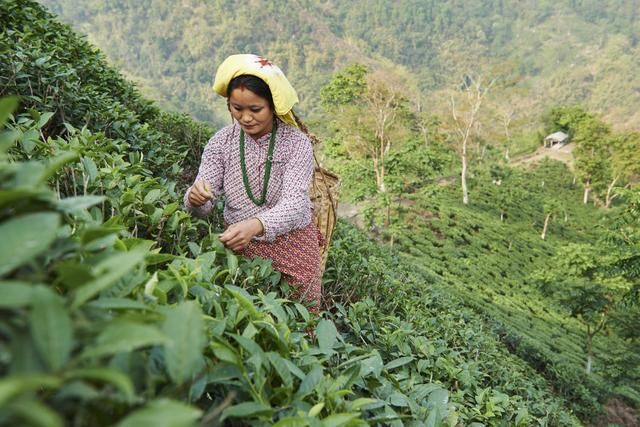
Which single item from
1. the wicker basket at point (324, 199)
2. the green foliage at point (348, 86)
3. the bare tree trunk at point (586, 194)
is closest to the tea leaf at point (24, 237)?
the wicker basket at point (324, 199)

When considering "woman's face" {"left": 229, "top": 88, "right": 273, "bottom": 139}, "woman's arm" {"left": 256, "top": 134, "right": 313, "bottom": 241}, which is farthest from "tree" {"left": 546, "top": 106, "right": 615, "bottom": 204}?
"woman's face" {"left": 229, "top": 88, "right": 273, "bottom": 139}

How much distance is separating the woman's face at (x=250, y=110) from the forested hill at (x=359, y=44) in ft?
206

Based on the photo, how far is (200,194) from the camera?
1921 millimetres

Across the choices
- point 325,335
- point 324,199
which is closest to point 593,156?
point 324,199

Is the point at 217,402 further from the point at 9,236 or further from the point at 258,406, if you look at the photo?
the point at 9,236

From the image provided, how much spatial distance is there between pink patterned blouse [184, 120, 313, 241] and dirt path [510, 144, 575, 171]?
39.0 meters

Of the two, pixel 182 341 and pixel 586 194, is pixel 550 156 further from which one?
pixel 182 341

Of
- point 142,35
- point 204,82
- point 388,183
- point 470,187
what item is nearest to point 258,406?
point 388,183

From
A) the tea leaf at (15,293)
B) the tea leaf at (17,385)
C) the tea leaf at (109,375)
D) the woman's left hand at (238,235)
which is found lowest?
the woman's left hand at (238,235)

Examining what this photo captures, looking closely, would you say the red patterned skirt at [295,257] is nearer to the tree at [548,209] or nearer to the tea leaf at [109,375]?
the tea leaf at [109,375]

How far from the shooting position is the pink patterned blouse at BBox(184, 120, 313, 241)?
6.40ft

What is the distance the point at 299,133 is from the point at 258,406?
1.45 meters

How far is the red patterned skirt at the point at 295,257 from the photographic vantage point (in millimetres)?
2150

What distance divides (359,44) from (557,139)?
241ft
